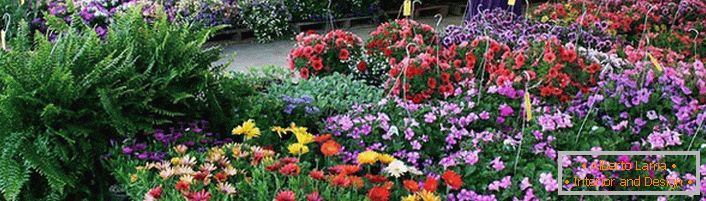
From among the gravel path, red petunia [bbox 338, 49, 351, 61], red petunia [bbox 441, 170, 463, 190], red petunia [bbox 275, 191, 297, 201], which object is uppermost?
red petunia [bbox 275, 191, 297, 201]

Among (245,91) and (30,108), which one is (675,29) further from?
(30,108)

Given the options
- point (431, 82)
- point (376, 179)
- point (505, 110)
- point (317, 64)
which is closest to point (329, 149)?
point (376, 179)

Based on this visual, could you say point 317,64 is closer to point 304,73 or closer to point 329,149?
point 304,73

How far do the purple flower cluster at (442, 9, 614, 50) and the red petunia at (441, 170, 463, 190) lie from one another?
5.82 feet

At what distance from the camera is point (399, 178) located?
2600mm

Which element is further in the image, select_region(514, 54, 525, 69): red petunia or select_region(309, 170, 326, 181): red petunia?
select_region(514, 54, 525, 69): red petunia

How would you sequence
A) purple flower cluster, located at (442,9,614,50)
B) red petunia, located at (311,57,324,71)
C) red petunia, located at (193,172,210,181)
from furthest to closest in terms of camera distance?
purple flower cluster, located at (442,9,614,50) → red petunia, located at (311,57,324,71) → red petunia, located at (193,172,210,181)

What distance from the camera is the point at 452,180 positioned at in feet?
7.83

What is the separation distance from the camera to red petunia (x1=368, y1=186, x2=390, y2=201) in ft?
7.14

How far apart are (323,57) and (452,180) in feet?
5.95

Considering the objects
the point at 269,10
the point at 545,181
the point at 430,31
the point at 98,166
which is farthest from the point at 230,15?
the point at 545,181

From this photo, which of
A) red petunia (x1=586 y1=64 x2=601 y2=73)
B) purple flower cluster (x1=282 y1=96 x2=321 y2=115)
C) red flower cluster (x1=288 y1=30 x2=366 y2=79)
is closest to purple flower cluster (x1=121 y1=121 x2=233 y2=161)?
purple flower cluster (x1=282 y1=96 x2=321 y2=115)

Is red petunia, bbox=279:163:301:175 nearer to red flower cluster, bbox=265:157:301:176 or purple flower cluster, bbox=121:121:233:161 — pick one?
red flower cluster, bbox=265:157:301:176

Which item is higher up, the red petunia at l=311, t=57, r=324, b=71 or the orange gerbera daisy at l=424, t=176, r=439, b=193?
the red petunia at l=311, t=57, r=324, b=71
